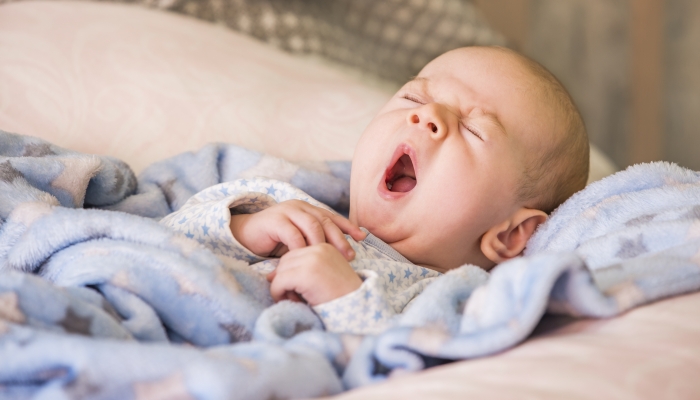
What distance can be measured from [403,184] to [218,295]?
1.50 feet

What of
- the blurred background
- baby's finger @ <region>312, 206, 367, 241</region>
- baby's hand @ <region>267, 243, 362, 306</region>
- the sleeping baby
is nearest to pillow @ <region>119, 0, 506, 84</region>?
the blurred background

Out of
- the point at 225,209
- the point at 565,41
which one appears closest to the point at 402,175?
the point at 225,209

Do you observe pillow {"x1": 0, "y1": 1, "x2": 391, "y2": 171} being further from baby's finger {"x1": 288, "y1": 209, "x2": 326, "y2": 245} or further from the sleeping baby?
baby's finger {"x1": 288, "y1": 209, "x2": 326, "y2": 245}

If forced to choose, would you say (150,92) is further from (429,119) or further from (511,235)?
(511,235)

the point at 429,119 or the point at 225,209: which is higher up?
the point at 429,119

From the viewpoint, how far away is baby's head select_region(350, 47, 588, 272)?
1008 mm

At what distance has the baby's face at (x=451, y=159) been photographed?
1006mm

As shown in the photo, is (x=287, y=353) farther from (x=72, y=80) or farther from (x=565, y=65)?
(x=565, y=65)

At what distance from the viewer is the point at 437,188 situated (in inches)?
39.3

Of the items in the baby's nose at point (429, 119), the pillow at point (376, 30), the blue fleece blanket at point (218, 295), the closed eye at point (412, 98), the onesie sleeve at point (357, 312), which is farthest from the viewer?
the pillow at point (376, 30)

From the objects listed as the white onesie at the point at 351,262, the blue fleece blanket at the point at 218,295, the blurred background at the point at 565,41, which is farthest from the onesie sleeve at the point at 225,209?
the blurred background at the point at 565,41

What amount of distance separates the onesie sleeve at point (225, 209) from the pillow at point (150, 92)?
253 mm

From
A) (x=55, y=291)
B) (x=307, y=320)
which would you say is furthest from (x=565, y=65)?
(x=55, y=291)

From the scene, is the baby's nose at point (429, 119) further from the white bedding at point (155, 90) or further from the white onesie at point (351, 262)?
the white bedding at point (155, 90)
